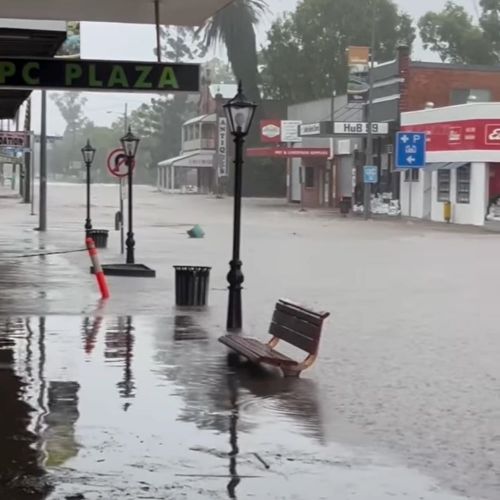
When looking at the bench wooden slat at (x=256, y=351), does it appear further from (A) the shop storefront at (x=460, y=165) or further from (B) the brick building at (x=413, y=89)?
(B) the brick building at (x=413, y=89)

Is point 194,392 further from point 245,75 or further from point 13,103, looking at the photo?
point 245,75

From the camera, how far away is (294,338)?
11.0m

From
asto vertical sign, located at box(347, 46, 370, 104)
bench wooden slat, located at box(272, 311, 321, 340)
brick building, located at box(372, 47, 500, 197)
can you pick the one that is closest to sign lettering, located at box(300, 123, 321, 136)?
asto vertical sign, located at box(347, 46, 370, 104)

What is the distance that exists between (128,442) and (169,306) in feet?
30.0

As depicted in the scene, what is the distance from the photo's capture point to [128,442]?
7.67 metres

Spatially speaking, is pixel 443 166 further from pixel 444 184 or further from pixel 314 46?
pixel 314 46

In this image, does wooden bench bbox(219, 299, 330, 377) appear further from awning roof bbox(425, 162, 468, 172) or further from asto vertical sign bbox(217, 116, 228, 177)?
asto vertical sign bbox(217, 116, 228, 177)

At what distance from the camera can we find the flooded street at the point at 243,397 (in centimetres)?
685

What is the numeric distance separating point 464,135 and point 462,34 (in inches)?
2110

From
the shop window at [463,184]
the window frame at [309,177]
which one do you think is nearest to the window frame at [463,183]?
the shop window at [463,184]

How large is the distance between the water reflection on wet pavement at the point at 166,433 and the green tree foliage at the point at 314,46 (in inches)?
3617

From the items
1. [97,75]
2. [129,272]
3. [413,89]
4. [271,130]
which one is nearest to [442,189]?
[413,89]

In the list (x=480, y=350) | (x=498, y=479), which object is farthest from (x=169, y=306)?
(x=498, y=479)

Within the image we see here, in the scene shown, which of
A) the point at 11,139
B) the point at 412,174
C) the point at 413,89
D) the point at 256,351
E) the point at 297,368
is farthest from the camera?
the point at 413,89
